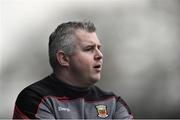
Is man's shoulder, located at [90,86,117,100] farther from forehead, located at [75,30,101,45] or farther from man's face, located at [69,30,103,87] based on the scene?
forehead, located at [75,30,101,45]

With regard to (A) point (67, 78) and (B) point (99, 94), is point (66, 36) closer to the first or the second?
(A) point (67, 78)

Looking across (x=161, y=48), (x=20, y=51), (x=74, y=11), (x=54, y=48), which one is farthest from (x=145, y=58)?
(x=54, y=48)

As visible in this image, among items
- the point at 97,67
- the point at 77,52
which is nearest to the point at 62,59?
the point at 77,52

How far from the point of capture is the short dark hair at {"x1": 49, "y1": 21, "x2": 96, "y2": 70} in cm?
297

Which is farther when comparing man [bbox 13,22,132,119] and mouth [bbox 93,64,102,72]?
mouth [bbox 93,64,102,72]

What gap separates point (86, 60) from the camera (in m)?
2.93

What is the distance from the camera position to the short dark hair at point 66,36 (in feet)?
9.75

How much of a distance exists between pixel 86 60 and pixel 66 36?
0.60 feet

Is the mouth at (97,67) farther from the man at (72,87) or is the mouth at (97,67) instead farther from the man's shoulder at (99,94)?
the man's shoulder at (99,94)

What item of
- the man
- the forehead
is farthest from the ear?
the forehead

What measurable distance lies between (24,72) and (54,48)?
12.1 feet

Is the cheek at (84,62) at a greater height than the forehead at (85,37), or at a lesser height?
lesser

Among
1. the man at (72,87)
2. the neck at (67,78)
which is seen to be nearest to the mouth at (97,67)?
the man at (72,87)

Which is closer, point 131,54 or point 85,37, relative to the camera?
point 85,37
